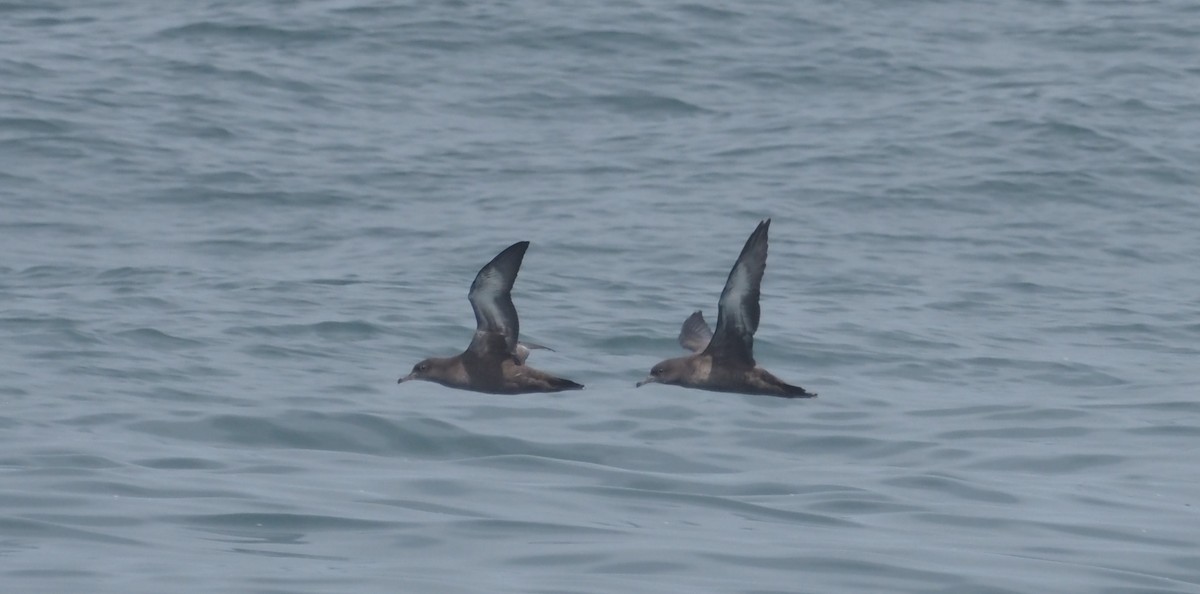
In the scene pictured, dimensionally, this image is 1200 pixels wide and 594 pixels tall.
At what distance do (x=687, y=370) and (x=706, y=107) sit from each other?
16305mm

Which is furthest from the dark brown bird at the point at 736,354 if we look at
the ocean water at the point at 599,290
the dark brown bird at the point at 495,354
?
the ocean water at the point at 599,290

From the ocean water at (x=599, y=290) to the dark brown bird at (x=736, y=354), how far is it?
109 centimetres

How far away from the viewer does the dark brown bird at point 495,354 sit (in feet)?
34.9

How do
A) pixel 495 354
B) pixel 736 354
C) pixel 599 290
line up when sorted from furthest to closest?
pixel 599 290
pixel 495 354
pixel 736 354

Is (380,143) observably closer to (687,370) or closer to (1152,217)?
(1152,217)

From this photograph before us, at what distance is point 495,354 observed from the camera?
11.0 m

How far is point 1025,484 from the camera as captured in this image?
13.5 meters

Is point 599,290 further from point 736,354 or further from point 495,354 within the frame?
point 736,354

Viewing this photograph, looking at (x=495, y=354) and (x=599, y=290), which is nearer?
(x=495, y=354)

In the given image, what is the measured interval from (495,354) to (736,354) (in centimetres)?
142

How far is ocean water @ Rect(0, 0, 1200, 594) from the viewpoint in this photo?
1166cm

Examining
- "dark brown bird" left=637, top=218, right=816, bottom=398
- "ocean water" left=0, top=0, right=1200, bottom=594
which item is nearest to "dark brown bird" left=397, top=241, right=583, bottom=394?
"dark brown bird" left=637, top=218, right=816, bottom=398

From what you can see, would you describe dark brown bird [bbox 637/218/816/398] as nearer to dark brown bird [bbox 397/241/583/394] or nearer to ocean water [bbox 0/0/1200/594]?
dark brown bird [bbox 397/241/583/394]

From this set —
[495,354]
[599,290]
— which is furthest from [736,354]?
[599,290]
